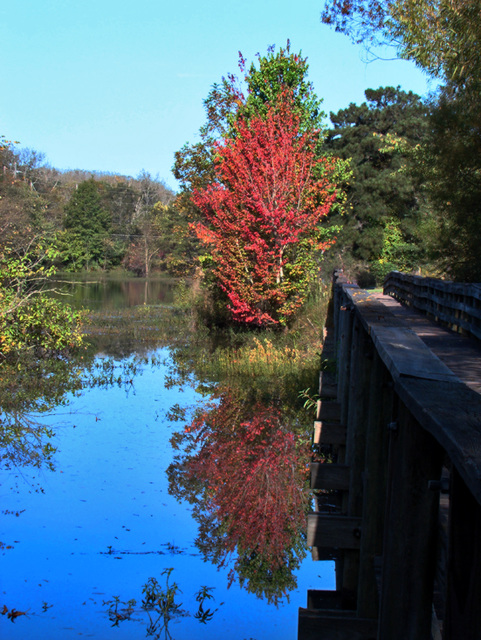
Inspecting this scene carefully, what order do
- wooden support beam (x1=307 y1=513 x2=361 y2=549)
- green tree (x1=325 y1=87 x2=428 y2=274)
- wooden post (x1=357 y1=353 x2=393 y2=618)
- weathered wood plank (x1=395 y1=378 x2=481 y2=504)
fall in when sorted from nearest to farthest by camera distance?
1. weathered wood plank (x1=395 y1=378 x2=481 y2=504)
2. wooden post (x1=357 y1=353 x2=393 y2=618)
3. wooden support beam (x1=307 y1=513 x2=361 y2=549)
4. green tree (x1=325 y1=87 x2=428 y2=274)

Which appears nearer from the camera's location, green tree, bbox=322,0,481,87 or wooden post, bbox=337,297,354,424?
wooden post, bbox=337,297,354,424

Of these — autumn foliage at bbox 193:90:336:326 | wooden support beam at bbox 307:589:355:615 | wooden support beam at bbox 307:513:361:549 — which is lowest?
wooden support beam at bbox 307:589:355:615

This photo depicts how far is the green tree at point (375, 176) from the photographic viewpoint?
42.8 meters

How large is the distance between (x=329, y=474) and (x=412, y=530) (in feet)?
14.2

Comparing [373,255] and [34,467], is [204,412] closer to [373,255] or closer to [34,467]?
[34,467]

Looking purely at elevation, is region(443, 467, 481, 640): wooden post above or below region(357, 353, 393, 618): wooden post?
above

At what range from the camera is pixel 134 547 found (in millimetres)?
8273

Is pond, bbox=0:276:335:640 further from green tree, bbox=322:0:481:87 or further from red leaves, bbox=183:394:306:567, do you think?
green tree, bbox=322:0:481:87

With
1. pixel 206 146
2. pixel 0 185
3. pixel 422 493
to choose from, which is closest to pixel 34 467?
pixel 422 493

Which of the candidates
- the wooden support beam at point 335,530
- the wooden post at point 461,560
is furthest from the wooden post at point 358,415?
the wooden post at point 461,560

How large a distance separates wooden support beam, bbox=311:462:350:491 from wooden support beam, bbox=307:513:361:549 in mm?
1234

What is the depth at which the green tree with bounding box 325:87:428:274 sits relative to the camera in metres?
42.8

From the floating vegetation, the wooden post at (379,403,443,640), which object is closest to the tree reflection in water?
Answer: the floating vegetation

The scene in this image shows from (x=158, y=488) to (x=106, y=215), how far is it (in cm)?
8169
